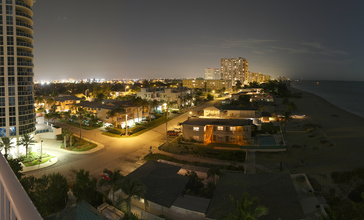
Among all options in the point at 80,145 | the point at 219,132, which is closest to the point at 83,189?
the point at 80,145

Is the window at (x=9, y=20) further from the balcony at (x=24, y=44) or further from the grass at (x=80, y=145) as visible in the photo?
the grass at (x=80, y=145)

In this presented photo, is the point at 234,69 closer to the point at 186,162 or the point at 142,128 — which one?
the point at 142,128

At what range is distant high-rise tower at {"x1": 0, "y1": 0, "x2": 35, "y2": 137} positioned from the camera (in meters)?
29.1

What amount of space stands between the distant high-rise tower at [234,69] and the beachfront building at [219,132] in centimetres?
14901

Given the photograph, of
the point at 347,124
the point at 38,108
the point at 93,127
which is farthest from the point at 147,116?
the point at 347,124

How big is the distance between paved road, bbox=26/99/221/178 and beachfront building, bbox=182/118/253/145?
484 cm

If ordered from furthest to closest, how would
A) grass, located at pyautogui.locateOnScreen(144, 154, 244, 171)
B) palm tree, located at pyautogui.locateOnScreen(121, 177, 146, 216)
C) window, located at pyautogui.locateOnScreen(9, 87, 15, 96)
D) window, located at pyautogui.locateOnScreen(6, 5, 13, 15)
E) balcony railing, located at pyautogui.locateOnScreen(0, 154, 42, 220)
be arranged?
window, located at pyautogui.locateOnScreen(9, 87, 15, 96) → window, located at pyautogui.locateOnScreen(6, 5, 13, 15) → grass, located at pyautogui.locateOnScreen(144, 154, 244, 171) → palm tree, located at pyautogui.locateOnScreen(121, 177, 146, 216) → balcony railing, located at pyautogui.locateOnScreen(0, 154, 42, 220)

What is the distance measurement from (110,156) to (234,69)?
165 meters

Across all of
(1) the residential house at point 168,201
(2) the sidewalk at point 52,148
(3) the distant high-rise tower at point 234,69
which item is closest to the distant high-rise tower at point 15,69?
(2) the sidewalk at point 52,148

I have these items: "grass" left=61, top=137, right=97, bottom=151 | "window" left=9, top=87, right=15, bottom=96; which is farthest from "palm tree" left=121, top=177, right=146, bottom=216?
"window" left=9, top=87, right=15, bottom=96

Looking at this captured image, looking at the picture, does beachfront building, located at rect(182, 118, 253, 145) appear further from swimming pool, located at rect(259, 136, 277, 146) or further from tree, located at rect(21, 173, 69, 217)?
tree, located at rect(21, 173, 69, 217)

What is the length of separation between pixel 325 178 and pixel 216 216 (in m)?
13.8

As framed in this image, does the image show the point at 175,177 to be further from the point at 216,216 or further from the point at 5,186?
the point at 5,186

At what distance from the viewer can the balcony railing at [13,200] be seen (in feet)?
4.89
